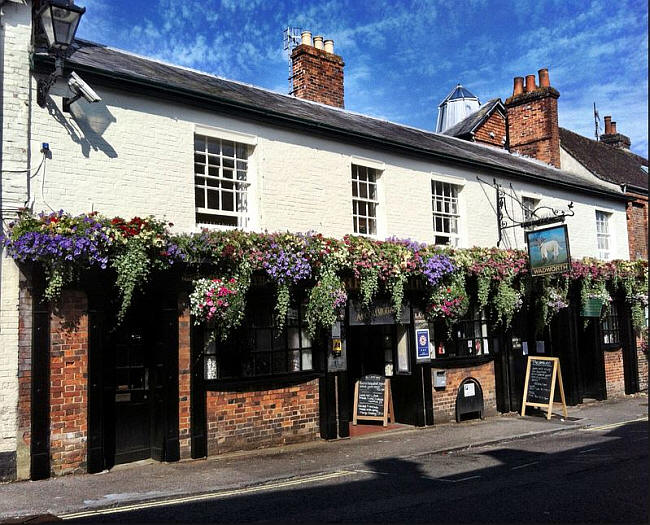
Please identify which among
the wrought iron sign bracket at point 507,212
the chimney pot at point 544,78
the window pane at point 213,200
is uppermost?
the chimney pot at point 544,78

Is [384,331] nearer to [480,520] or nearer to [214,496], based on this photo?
[214,496]

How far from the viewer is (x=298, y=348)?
35.0 ft

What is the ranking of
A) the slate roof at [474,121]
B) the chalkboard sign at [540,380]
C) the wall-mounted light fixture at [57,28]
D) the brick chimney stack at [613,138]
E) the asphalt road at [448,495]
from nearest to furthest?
the asphalt road at [448,495], the wall-mounted light fixture at [57,28], the chalkboard sign at [540,380], the slate roof at [474,121], the brick chimney stack at [613,138]

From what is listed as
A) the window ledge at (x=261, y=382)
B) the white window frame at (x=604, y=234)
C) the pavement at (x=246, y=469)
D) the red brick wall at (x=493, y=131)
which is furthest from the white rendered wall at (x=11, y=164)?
the red brick wall at (x=493, y=131)

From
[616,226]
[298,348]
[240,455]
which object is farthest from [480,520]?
[616,226]

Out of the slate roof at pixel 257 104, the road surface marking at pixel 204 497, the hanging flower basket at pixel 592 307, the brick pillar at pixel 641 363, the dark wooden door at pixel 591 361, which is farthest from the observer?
the brick pillar at pixel 641 363

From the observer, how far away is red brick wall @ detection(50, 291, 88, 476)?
8.02 meters

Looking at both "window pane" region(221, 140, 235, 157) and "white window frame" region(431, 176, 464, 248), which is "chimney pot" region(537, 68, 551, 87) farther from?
"window pane" region(221, 140, 235, 157)

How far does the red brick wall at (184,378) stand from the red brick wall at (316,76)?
8098 millimetres

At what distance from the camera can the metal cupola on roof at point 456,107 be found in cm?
2948

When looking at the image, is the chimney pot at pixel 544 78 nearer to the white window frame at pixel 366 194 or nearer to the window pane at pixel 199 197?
the white window frame at pixel 366 194

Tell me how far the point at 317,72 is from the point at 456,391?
28.3 ft

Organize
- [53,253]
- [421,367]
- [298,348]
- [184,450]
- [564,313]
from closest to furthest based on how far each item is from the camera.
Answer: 1. [53,253]
2. [184,450]
3. [298,348]
4. [421,367]
5. [564,313]

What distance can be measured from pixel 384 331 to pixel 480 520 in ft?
24.2
